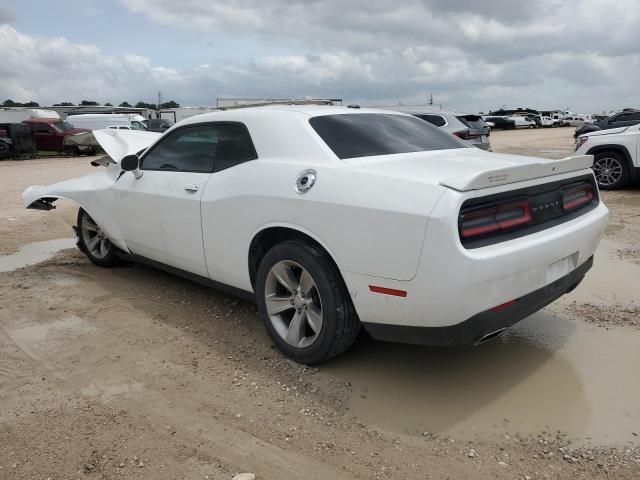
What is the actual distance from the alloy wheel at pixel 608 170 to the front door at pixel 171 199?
881 cm

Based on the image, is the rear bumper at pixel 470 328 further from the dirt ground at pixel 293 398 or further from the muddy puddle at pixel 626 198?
the muddy puddle at pixel 626 198

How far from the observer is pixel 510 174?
2.79 metres

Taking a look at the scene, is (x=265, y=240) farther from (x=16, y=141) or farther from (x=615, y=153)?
(x=16, y=141)

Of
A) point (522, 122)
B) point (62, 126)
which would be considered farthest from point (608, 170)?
point (522, 122)

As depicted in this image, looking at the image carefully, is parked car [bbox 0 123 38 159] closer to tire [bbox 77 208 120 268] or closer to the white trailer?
the white trailer

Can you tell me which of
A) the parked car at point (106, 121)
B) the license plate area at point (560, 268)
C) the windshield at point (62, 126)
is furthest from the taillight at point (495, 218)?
the parked car at point (106, 121)

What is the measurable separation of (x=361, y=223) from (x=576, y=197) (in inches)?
62.3

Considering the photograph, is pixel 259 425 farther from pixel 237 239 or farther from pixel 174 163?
pixel 174 163

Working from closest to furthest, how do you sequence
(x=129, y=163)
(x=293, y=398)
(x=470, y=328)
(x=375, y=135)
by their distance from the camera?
(x=470, y=328), (x=293, y=398), (x=375, y=135), (x=129, y=163)

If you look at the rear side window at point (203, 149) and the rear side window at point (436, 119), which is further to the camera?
the rear side window at point (436, 119)

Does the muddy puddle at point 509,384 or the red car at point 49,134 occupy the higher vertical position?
the red car at point 49,134

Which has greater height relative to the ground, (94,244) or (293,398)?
(94,244)

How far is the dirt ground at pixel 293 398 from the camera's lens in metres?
2.53

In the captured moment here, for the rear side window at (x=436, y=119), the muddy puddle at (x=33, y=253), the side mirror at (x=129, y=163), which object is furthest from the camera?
the rear side window at (x=436, y=119)
